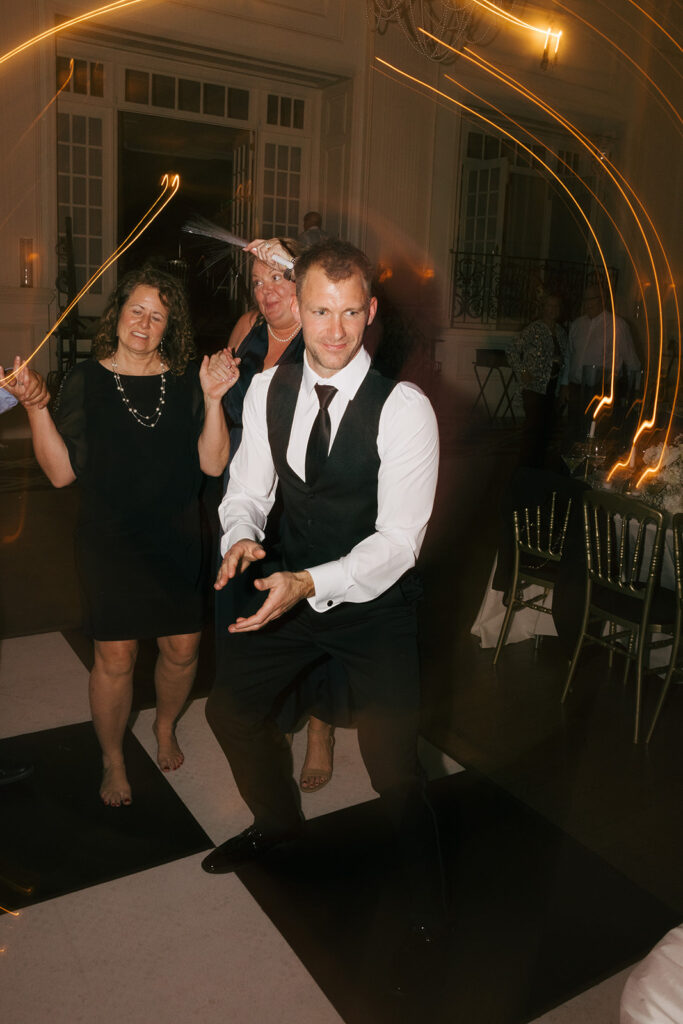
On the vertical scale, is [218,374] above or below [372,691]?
above

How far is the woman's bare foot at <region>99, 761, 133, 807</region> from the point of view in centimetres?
273

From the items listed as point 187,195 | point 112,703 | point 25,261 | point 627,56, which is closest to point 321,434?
point 112,703

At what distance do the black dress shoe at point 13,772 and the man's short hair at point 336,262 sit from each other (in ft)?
6.08

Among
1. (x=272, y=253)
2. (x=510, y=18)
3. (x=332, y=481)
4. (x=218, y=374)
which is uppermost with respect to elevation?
(x=510, y=18)

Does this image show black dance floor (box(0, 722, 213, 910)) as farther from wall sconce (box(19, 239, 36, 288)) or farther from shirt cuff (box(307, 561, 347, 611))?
wall sconce (box(19, 239, 36, 288))

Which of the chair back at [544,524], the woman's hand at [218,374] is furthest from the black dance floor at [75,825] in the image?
the chair back at [544,524]

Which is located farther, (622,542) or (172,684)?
(622,542)

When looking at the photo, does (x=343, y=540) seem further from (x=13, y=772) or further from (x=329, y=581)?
(x=13, y=772)

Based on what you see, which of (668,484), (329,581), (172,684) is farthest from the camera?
(668,484)

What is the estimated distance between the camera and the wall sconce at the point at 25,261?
795cm

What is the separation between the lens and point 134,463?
102 inches

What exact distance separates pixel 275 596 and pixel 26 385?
39.0 inches

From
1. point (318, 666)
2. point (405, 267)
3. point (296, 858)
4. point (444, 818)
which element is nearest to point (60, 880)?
point (296, 858)

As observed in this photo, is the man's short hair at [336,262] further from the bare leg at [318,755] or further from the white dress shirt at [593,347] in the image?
the white dress shirt at [593,347]
